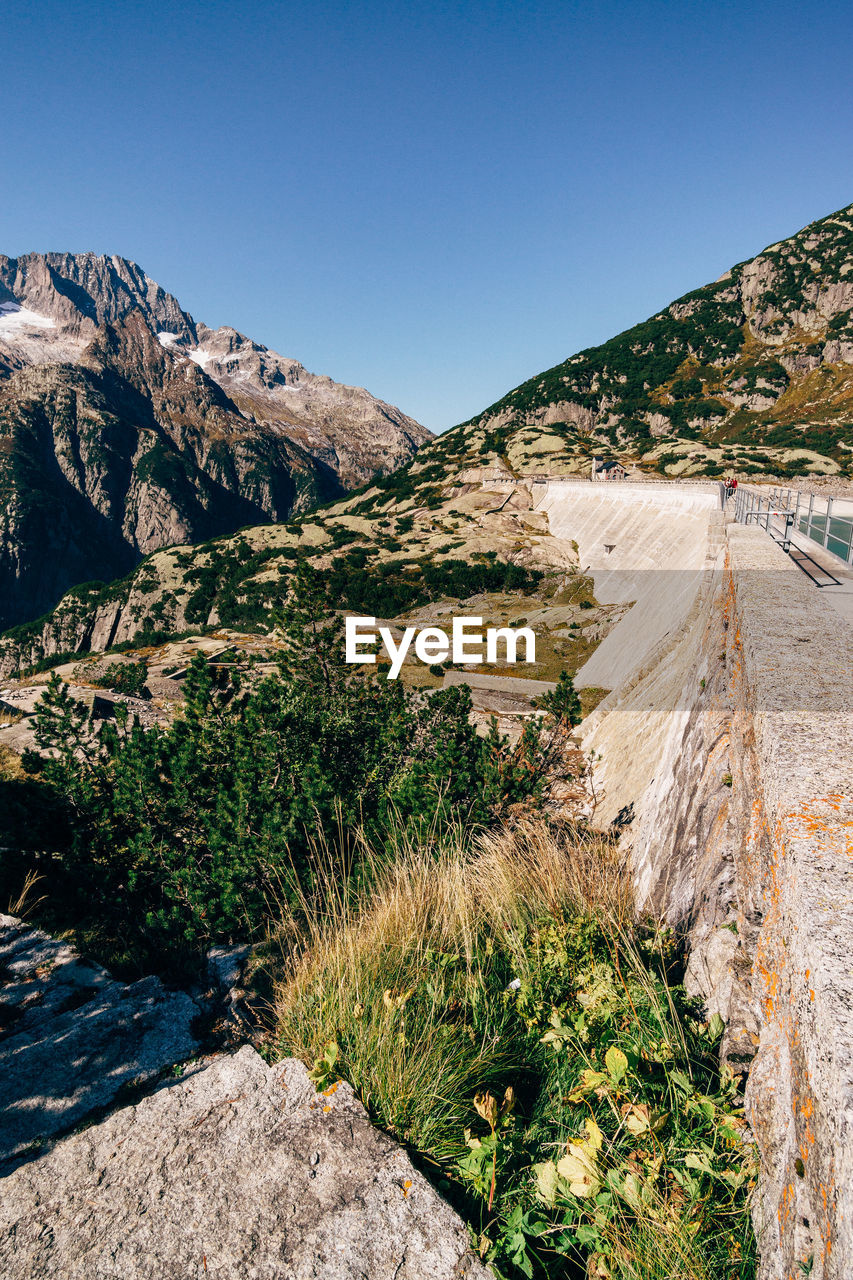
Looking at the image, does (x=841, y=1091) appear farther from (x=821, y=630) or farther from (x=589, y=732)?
(x=589, y=732)

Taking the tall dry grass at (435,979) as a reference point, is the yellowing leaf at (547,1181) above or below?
above

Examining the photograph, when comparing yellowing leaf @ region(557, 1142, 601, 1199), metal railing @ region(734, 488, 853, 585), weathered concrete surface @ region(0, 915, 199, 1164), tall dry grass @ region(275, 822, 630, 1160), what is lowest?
weathered concrete surface @ region(0, 915, 199, 1164)

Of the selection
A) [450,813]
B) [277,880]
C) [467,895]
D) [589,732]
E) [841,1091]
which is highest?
[841,1091]

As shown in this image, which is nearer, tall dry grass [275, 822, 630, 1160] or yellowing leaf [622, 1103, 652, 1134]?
yellowing leaf [622, 1103, 652, 1134]

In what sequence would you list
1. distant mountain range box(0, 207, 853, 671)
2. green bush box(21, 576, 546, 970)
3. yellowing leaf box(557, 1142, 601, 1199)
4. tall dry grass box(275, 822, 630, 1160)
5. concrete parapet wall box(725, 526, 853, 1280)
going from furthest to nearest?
distant mountain range box(0, 207, 853, 671) → green bush box(21, 576, 546, 970) → tall dry grass box(275, 822, 630, 1160) → yellowing leaf box(557, 1142, 601, 1199) → concrete parapet wall box(725, 526, 853, 1280)

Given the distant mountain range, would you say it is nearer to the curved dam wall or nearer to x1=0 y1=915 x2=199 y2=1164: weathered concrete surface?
the curved dam wall

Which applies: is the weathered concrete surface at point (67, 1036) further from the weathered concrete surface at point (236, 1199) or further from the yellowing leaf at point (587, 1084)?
the yellowing leaf at point (587, 1084)

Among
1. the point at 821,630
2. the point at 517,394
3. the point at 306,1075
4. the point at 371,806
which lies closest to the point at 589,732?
the point at 371,806

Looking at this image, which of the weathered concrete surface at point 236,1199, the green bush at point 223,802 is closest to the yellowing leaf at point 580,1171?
the weathered concrete surface at point 236,1199

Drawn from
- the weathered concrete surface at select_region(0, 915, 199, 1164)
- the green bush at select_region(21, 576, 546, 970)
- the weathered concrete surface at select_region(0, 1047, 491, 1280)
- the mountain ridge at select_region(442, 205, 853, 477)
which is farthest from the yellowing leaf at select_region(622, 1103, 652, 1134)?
the mountain ridge at select_region(442, 205, 853, 477)
